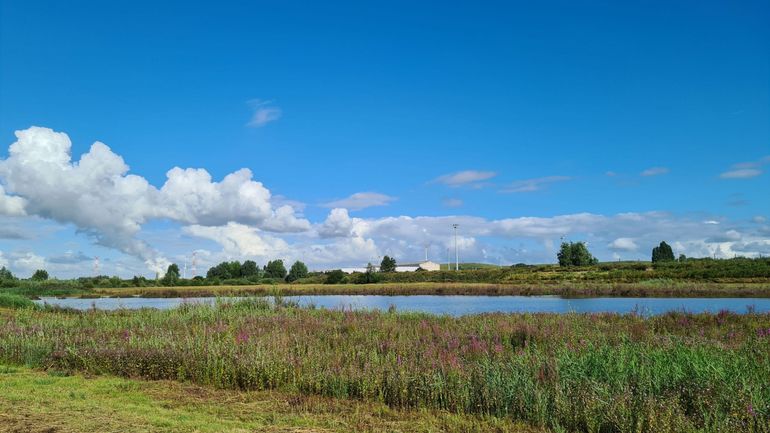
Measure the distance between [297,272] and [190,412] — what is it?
134 metres

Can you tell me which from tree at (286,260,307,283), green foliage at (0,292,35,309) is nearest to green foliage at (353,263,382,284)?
tree at (286,260,307,283)

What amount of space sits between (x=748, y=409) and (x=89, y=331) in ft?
52.7

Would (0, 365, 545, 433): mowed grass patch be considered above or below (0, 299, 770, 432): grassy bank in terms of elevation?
below

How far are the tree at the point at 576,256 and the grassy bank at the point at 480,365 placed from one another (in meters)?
108

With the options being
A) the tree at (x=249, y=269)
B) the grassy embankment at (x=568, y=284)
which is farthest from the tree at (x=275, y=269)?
the grassy embankment at (x=568, y=284)

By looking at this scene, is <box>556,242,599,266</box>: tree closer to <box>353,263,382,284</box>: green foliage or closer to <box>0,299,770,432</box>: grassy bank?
<box>353,263,382,284</box>: green foliage

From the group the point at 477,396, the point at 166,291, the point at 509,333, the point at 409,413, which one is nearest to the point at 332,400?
the point at 409,413

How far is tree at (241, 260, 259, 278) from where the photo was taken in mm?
150863

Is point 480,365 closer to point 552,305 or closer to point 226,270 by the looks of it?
point 552,305

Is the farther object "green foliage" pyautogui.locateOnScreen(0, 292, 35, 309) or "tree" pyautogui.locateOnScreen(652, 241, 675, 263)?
"tree" pyautogui.locateOnScreen(652, 241, 675, 263)

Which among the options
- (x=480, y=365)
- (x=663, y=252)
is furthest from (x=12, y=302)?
(x=663, y=252)

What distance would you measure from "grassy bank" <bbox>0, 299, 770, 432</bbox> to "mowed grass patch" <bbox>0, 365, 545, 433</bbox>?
51 centimetres

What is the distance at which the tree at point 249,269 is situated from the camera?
150863 mm

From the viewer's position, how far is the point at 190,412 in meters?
8.49
